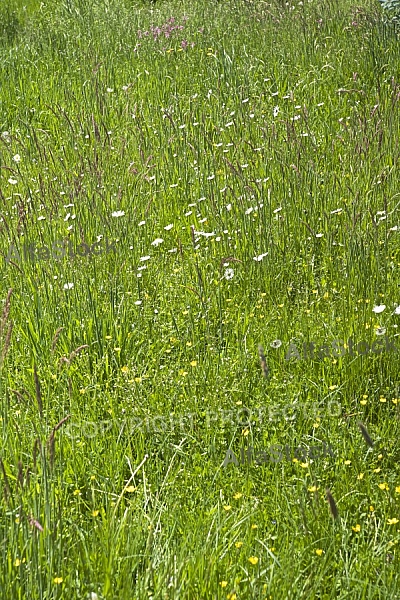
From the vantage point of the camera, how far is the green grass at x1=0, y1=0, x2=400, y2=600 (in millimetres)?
1994

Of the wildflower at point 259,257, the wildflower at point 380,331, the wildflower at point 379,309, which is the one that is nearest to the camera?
the wildflower at point 380,331

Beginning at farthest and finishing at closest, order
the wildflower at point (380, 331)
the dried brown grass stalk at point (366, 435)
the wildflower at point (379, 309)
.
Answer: the wildflower at point (379, 309) → the wildflower at point (380, 331) → the dried brown grass stalk at point (366, 435)

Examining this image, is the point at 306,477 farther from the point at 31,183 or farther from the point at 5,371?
the point at 31,183

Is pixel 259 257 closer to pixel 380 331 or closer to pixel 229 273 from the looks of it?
pixel 229 273

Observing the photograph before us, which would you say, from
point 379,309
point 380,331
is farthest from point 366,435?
point 379,309

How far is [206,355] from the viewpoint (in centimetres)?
297

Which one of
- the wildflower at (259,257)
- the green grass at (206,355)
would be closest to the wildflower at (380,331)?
the green grass at (206,355)

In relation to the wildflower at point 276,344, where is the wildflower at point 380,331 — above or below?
above

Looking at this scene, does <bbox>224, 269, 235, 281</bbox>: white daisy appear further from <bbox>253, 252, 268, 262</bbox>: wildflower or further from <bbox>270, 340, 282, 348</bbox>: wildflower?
<bbox>270, 340, 282, 348</bbox>: wildflower

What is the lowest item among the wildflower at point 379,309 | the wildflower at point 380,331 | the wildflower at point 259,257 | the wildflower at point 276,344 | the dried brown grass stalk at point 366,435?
the wildflower at point 276,344

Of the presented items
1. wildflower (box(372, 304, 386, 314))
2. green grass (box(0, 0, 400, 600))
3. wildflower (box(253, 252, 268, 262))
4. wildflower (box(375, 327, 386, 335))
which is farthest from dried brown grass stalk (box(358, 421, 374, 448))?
wildflower (box(253, 252, 268, 262))

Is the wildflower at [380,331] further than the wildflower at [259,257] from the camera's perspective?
No

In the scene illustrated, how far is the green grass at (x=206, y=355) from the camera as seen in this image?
199 centimetres

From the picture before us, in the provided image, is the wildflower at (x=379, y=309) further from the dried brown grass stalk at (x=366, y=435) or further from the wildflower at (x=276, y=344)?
the dried brown grass stalk at (x=366, y=435)
